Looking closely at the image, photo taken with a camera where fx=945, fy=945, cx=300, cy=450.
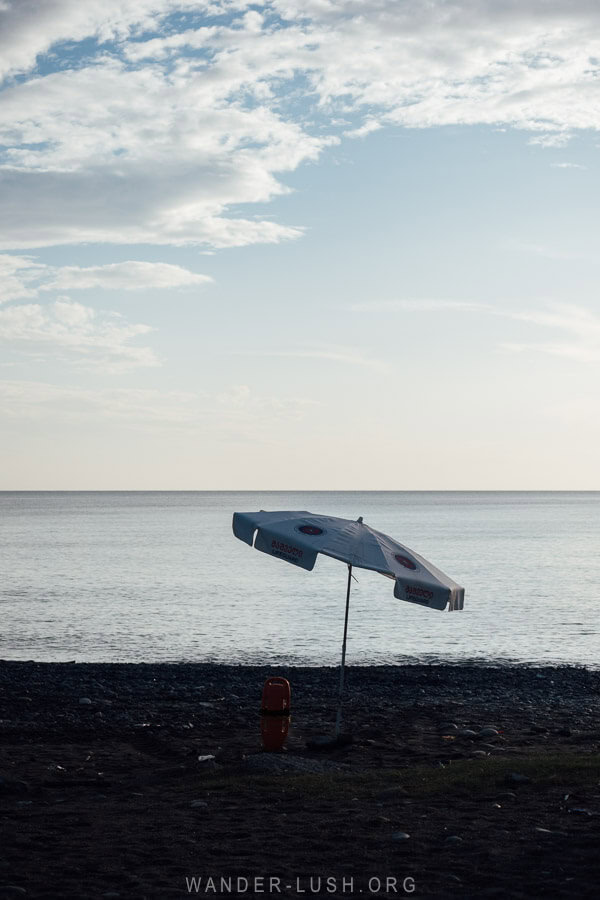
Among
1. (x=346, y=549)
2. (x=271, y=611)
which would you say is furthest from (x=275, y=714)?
(x=271, y=611)

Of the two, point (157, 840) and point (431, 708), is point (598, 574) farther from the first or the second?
point (157, 840)

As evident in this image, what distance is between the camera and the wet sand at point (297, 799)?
7664 millimetres

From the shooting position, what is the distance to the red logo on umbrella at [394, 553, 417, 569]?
42.0ft

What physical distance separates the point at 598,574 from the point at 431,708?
44.7m

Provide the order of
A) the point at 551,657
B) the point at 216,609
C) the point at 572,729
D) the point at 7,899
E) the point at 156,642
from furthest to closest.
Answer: the point at 216,609
the point at 156,642
the point at 551,657
the point at 572,729
the point at 7,899

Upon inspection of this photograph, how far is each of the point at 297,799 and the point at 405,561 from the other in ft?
12.2

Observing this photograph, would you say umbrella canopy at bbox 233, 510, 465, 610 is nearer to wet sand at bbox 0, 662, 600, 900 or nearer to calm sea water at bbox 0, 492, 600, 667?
wet sand at bbox 0, 662, 600, 900

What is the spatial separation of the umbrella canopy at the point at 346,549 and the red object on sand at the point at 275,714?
1.98 meters

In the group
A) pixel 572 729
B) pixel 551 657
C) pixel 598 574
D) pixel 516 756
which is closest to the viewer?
pixel 516 756

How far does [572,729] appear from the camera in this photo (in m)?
16.4

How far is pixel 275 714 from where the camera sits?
43.6 ft

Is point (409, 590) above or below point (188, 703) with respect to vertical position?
above

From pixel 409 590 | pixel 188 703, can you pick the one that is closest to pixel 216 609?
pixel 188 703

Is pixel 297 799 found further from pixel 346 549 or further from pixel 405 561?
pixel 405 561
